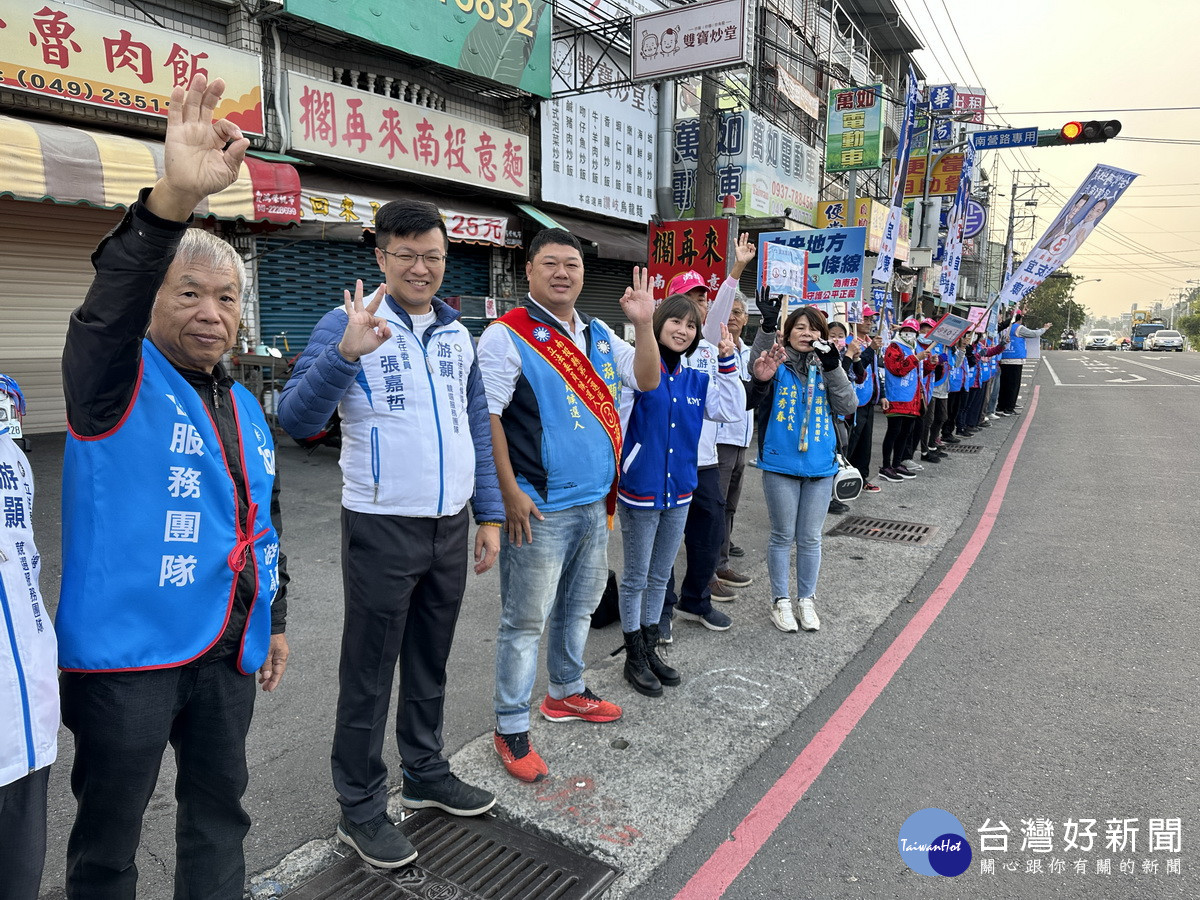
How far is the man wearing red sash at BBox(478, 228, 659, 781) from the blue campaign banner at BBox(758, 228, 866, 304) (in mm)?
5830

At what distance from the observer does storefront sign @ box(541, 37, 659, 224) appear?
512 inches

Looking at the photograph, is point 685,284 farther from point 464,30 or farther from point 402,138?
point 464,30

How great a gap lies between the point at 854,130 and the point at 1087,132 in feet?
17.3

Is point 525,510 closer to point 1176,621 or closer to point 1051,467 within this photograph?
point 1176,621

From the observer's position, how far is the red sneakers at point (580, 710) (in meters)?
3.34

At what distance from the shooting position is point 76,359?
1.50 metres

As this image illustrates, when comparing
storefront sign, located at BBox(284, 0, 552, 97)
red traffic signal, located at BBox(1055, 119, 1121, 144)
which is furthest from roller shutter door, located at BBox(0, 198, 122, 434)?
red traffic signal, located at BBox(1055, 119, 1121, 144)

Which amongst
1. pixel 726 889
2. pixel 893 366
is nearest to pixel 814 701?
pixel 726 889

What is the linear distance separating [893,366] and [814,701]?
6267 mm

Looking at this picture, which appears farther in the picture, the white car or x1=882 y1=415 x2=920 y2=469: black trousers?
the white car

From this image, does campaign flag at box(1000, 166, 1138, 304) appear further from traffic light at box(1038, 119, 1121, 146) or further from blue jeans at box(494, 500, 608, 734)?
blue jeans at box(494, 500, 608, 734)

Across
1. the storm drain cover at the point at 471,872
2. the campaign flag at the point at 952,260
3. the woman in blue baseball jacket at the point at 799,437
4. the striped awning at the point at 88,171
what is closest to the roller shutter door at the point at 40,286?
the striped awning at the point at 88,171

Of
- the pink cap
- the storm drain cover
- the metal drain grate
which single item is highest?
the pink cap

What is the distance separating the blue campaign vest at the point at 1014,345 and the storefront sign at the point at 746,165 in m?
5.52
